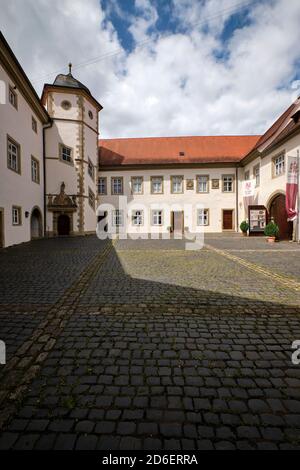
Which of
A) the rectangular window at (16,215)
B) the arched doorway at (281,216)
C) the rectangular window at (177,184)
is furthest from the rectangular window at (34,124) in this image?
the arched doorway at (281,216)

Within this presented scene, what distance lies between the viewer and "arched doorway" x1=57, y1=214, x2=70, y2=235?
21375 mm

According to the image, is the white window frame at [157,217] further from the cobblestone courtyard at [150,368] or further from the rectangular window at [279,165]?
the cobblestone courtyard at [150,368]

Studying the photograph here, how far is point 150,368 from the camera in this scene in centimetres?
262

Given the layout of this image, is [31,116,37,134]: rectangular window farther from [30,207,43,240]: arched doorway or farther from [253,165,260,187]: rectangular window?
[253,165,260,187]: rectangular window

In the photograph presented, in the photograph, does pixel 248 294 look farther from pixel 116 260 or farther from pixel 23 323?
pixel 116 260

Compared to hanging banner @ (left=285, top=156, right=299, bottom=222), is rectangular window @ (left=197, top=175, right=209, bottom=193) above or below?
above

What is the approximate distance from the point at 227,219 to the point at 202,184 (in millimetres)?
4355

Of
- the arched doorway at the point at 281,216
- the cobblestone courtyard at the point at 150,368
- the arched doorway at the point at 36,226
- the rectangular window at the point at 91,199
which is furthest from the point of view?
the rectangular window at the point at 91,199

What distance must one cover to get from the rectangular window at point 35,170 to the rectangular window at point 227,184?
56.6 ft

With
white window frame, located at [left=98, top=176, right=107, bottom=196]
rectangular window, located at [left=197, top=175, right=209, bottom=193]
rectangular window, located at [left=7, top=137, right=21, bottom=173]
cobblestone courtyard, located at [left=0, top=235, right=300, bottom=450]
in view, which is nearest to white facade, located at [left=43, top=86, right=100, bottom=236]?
white window frame, located at [left=98, top=176, right=107, bottom=196]

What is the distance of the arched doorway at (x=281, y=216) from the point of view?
1823 cm

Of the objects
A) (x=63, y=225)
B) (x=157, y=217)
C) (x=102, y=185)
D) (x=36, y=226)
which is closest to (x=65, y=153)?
(x=63, y=225)

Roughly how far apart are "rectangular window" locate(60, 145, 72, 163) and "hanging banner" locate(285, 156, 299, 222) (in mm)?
16047
